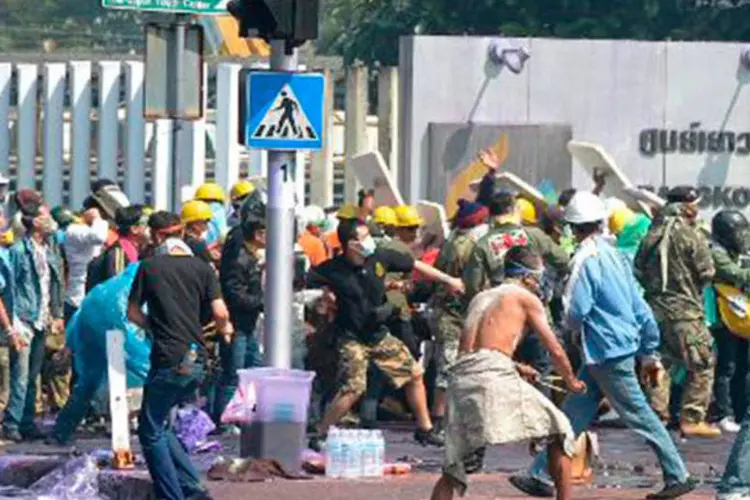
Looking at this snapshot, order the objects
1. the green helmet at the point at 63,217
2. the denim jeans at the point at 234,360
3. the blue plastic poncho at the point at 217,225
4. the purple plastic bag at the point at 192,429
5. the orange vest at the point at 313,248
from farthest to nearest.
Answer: the green helmet at the point at 63,217
the orange vest at the point at 313,248
the blue plastic poncho at the point at 217,225
the denim jeans at the point at 234,360
the purple plastic bag at the point at 192,429

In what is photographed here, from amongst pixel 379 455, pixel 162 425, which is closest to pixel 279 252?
pixel 379 455

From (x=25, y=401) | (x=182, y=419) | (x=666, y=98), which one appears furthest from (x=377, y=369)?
(x=666, y=98)

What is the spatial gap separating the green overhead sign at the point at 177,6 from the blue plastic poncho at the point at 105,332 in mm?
1885

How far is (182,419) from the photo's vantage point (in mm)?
18969

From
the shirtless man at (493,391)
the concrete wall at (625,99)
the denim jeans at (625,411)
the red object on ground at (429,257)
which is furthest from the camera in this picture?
the concrete wall at (625,99)

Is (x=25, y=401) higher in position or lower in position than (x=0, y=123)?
lower

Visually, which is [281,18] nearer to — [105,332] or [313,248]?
[105,332]

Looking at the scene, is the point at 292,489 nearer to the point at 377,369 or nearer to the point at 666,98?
the point at 377,369

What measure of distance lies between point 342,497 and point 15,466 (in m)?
2.80

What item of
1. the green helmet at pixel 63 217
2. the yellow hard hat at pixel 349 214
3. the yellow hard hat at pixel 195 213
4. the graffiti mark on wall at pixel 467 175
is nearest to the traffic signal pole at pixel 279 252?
the yellow hard hat at pixel 349 214

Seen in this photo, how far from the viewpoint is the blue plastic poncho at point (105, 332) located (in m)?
19.3

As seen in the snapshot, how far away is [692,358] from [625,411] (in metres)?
4.10

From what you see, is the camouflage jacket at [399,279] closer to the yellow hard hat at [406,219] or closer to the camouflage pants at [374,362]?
the yellow hard hat at [406,219]

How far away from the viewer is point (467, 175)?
2800 cm
